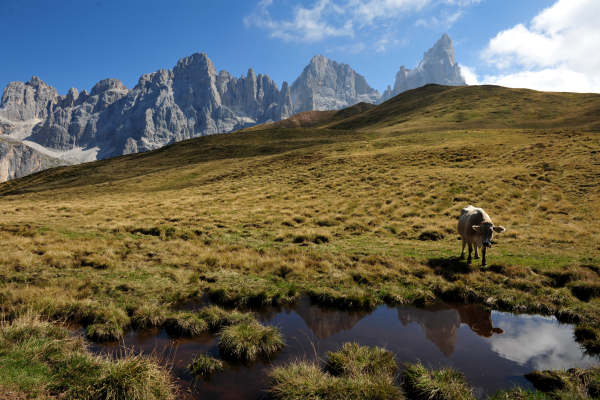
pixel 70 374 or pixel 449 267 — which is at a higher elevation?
pixel 70 374

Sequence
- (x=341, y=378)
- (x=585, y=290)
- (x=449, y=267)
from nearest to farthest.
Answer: (x=341, y=378), (x=585, y=290), (x=449, y=267)

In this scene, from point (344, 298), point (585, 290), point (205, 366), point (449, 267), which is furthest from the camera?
point (449, 267)

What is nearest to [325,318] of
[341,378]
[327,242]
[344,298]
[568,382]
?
[344,298]

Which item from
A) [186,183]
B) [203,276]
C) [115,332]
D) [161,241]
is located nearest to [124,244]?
[161,241]

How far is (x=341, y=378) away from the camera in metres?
6.25

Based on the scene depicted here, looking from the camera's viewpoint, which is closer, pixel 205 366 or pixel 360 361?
pixel 205 366

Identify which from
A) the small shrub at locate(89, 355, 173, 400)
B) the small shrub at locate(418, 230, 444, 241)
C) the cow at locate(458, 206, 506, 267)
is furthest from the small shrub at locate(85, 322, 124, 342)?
the small shrub at locate(418, 230, 444, 241)

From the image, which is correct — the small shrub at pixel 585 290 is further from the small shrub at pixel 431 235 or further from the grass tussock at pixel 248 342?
the grass tussock at pixel 248 342

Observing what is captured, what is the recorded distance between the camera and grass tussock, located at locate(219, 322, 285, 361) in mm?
7309

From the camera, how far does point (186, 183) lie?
5075cm

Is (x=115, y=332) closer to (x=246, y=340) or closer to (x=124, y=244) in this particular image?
(x=246, y=340)

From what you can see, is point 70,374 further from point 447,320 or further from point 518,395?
point 447,320

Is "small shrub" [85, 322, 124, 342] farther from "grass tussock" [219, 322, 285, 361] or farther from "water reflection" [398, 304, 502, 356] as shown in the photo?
"water reflection" [398, 304, 502, 356]

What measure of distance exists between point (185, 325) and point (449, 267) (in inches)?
464
